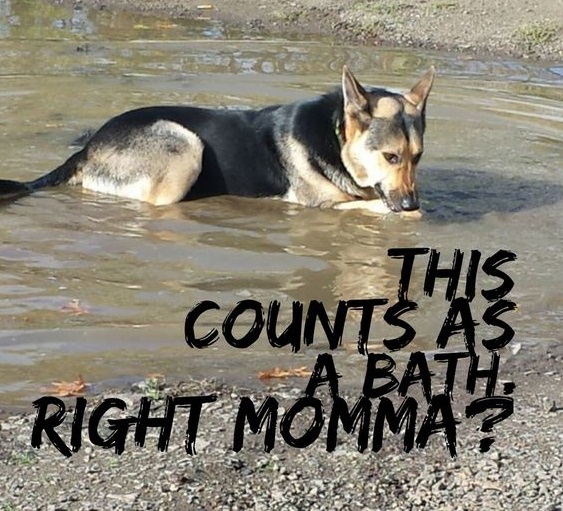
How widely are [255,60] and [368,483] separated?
10022 mm

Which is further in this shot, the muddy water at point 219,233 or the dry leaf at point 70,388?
the muddy water at point 219,233

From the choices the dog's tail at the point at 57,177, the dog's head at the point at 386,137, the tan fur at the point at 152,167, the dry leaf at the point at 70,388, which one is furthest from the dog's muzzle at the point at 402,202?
the dry leaf at the point at 70,388

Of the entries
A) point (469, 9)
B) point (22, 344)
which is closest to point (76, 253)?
point (22, 344)

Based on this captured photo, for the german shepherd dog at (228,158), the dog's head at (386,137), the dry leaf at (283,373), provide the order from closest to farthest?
the dry leaf at (283,373)
the dog's head at (386,137)
the german shepherd dog at (228,158)

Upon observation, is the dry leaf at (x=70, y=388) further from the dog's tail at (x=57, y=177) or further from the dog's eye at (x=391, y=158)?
the dog's eye at (x=391, y=158)

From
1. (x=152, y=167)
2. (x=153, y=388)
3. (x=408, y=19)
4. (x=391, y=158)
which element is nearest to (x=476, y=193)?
(x=391, y=158)

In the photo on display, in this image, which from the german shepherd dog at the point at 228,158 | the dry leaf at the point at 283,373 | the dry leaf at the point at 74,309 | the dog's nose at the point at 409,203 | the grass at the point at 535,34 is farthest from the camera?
the grass at the point at 535,34

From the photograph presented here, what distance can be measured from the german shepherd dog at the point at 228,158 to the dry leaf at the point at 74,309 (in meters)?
2.22

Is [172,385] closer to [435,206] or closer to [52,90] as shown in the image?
[435,206]

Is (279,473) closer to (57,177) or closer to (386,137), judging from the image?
(386,137)

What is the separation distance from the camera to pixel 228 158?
841 cm

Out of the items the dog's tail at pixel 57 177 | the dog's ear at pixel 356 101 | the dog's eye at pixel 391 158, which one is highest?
the dog's ear at pixel 356 101

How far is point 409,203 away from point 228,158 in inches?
59.8

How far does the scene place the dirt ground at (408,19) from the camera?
50.3 feet
